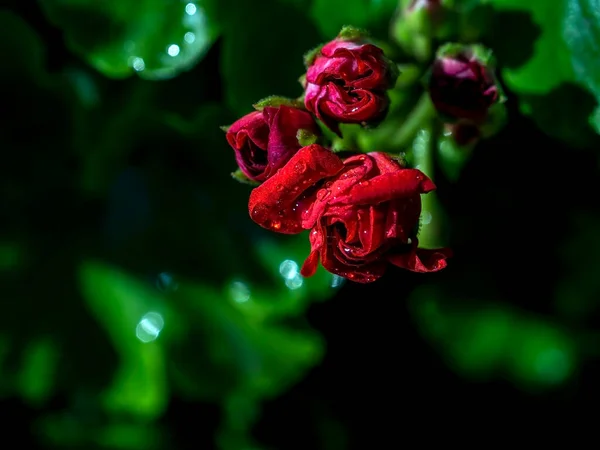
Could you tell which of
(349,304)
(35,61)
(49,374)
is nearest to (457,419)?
(349,304)

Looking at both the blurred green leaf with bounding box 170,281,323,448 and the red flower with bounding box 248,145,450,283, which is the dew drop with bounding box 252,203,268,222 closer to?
the red flower with bounding box 248,145,450,283

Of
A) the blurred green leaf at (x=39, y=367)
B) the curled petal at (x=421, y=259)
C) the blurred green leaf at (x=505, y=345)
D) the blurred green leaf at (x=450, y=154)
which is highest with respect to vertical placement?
the curled petal at (x=421, y=259)

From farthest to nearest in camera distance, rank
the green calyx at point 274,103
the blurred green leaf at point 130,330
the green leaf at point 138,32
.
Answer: the blurred green leaf at point 130,330 → the green leaf at point 138,32 → the green calyx at point 274,103

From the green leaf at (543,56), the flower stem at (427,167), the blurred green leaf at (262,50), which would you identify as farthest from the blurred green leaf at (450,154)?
the blurred green leaf at (262,50)

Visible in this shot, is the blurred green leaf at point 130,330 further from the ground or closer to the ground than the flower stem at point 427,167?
closer to the ground

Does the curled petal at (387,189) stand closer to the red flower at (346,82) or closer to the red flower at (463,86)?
the red flower at (346,82)

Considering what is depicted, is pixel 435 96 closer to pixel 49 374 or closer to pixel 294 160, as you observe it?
pixel 294 160
